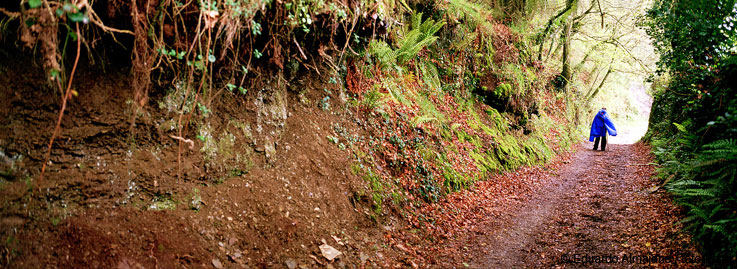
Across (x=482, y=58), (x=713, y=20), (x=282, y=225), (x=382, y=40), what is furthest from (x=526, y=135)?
(x=282, y=225)

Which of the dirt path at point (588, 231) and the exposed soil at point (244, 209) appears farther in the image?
the dirt path at point (588, 231)

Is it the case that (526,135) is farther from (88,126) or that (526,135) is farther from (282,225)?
(88,126)

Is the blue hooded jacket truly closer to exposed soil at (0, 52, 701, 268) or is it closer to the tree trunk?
the tree trunk

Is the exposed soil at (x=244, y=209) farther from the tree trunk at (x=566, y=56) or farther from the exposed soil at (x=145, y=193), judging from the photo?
the tree trunk at (x=566, y=56)

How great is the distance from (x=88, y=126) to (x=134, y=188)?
0.68 metres

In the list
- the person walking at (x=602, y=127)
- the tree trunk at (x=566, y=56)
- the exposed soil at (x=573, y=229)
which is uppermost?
the tree trunk at (x=566, y=56)

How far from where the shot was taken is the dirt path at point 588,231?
521cm

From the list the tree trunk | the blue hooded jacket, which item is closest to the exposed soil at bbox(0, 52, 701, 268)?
the blue hooded jacket

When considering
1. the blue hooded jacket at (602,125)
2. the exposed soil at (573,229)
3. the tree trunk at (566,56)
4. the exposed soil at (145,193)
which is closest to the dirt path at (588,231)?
the exposed soil at (573,229)

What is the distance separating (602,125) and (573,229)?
10.3 m

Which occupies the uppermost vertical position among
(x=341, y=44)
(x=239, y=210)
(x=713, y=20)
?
(x=713, y=20)

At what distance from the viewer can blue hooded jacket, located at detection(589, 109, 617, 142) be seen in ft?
47.6

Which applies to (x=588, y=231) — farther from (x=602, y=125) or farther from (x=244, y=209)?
(x=602, y=125)

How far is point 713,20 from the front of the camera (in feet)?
24.0
